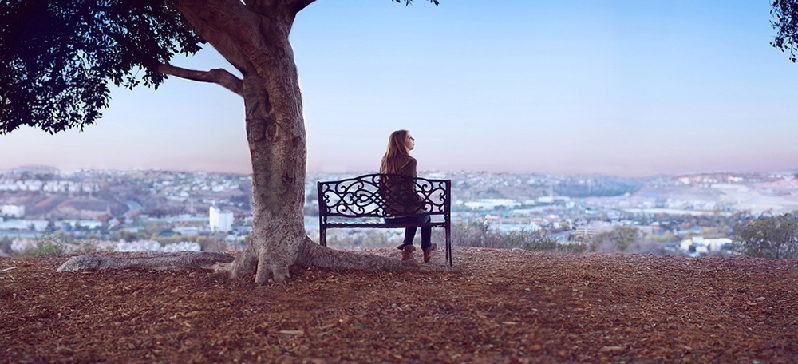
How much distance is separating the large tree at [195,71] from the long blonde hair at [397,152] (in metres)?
1.14

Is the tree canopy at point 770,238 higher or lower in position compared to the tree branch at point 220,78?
lower

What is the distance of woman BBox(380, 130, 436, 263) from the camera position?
5.75 meters

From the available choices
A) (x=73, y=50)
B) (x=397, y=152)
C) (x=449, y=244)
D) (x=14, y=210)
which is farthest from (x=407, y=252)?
(x=14, y=210)

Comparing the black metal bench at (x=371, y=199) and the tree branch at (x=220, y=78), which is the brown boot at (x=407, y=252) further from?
the tree branch at (x=220, y=78)

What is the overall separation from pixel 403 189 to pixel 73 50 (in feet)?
13.8

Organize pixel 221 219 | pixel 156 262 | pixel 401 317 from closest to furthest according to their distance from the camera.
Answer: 1. pixel 401 317
2. pixel 156 262
3. pixel 221 219

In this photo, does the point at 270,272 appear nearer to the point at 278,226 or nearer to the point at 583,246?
the point at 278,226

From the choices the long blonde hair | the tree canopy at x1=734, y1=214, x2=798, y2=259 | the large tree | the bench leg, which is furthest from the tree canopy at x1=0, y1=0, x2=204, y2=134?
the tree canopy at x1=734, y1=214, x2=798, y2=259

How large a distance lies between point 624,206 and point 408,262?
7441mm

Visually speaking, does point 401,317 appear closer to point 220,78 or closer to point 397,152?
point 397,152

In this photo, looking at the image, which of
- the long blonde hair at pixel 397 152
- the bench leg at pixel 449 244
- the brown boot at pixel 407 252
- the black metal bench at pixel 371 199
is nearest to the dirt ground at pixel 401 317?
the bench leg at pixel 449 244

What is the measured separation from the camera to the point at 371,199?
5.71 meters

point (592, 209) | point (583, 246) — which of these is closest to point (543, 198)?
point (592, 209)

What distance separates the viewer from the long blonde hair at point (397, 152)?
5973 mm
